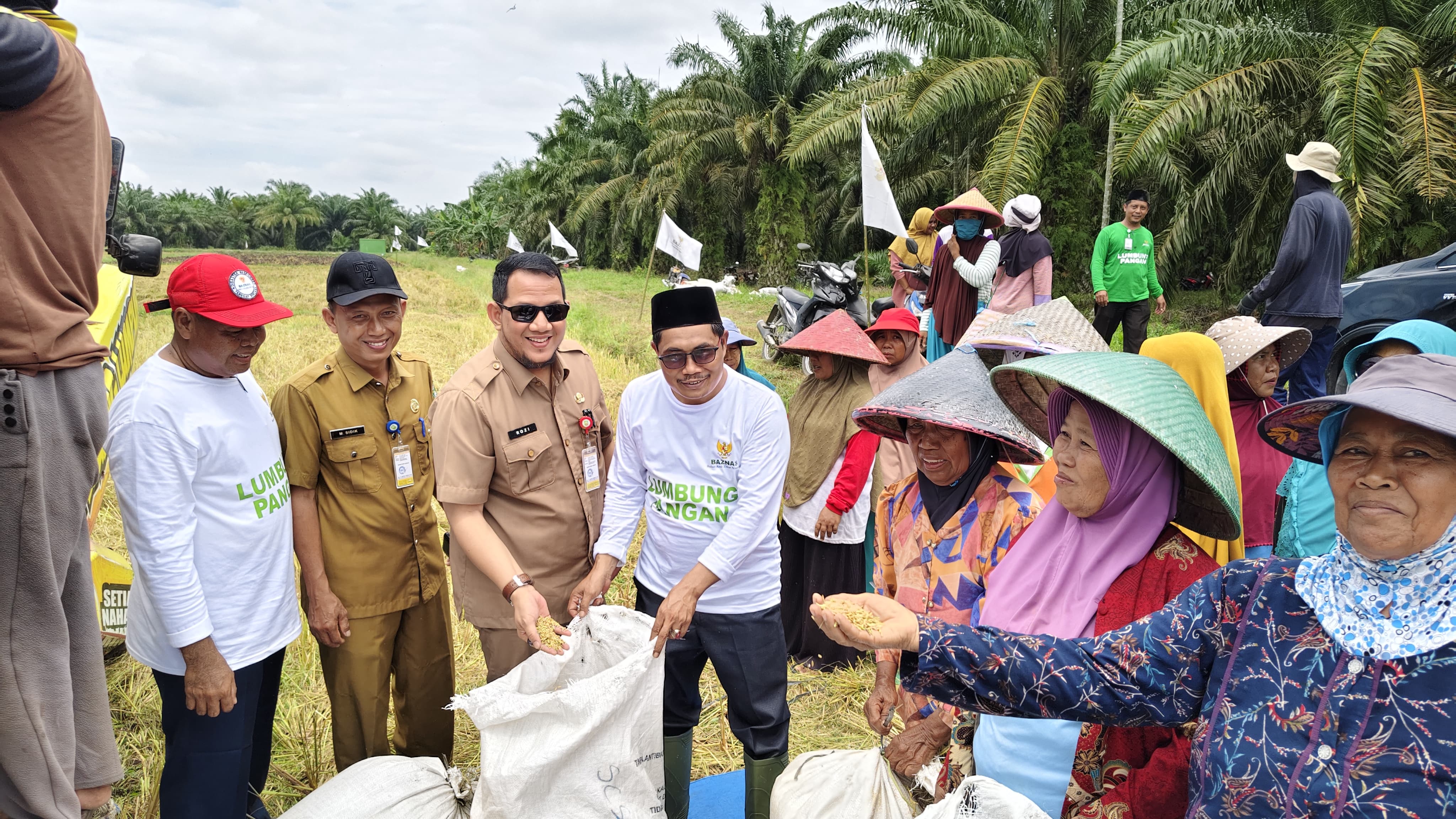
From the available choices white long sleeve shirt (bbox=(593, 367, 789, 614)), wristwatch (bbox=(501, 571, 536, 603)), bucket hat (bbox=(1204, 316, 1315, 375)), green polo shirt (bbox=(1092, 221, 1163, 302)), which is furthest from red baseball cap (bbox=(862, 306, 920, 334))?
green polo shirt (bbox=(1092, 221, 1163, 302))

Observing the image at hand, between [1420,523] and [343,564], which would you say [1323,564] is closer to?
[1420,523]

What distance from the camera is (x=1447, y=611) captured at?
1.14 meters

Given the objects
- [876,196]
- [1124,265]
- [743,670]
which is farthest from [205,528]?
[1124,265]

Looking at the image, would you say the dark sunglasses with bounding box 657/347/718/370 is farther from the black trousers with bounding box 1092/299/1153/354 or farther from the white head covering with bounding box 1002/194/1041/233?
the black trousers with bounding box 1092/299/1153/354

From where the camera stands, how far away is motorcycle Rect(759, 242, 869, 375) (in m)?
9.09

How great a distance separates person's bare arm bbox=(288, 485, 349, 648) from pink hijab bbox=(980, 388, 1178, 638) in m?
2.01

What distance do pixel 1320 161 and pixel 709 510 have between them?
4.76 metres

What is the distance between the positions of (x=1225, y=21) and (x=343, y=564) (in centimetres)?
1188

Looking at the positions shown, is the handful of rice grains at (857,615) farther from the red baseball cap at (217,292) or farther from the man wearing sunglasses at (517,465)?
the red baseball cap at (217,292)

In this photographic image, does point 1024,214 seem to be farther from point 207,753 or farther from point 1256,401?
point 207,753

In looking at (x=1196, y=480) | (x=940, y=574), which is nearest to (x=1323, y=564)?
(x=1196, y=480)

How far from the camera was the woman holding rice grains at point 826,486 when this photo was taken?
155 inches

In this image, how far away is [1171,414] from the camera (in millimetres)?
1707

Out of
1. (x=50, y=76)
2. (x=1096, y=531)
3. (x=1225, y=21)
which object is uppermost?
(x=1225, y=21)
